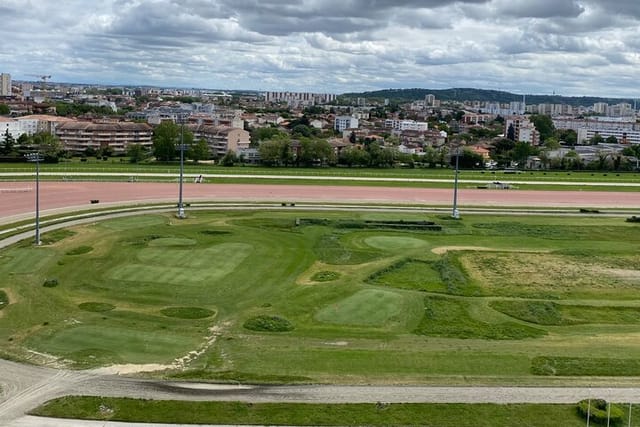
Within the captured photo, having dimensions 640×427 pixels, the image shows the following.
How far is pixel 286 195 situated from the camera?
78875mm

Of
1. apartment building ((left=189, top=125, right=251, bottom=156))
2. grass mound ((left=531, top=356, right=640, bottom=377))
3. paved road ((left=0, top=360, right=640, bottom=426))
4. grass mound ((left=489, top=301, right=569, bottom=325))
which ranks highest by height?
apartment building ((left=189, top=125, right=251, bottom=156))

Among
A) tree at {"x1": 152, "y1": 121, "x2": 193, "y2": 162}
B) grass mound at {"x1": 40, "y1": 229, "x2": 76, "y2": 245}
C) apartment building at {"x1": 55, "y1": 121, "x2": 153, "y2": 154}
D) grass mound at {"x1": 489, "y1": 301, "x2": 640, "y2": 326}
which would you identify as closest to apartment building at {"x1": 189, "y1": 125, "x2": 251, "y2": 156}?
apartment building at {"x1": 55, "y1": 121, "x2": 153, "y2": 154}

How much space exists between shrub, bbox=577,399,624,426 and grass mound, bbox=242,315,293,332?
44.2ft

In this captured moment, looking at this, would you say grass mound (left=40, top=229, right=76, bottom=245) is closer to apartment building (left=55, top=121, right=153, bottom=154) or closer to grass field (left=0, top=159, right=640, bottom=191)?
grass field (left=0, top=159, right=640, bottom=191)

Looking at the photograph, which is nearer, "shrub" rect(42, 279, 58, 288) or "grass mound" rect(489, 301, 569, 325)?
"grass mound" rect(489, 301, 569, 325)

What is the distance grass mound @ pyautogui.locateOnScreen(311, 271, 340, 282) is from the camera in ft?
130

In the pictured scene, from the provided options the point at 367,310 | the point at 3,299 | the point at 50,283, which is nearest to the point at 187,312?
the point at 367,310

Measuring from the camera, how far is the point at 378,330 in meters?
30.8

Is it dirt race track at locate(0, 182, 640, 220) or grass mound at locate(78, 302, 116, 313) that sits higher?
dirt race track at locate(0, 182, 640, 220)

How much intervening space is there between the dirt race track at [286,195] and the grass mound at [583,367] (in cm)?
4440

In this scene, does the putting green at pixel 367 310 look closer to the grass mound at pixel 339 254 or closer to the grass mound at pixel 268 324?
the grass mound at pixel 268 324

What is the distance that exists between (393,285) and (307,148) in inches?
3290

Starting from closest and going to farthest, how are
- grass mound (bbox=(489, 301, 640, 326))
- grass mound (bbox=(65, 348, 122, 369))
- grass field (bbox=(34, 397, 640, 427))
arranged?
grass field (bbox=(34, 397, 640, 427)), grass mound (bbox=(65, 348, 122, 369)), grass mound (bbox=(489, 301, 640, 326))

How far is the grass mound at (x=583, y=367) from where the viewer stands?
1015 inches
